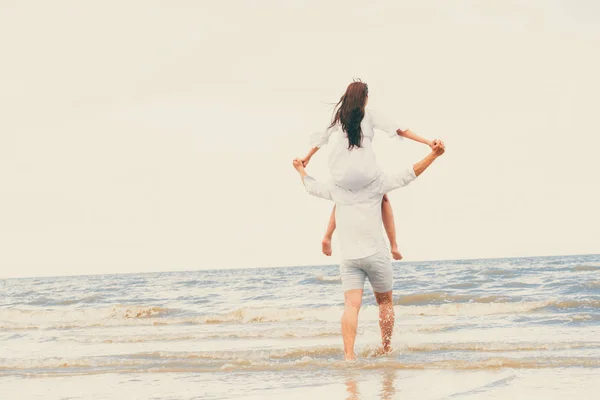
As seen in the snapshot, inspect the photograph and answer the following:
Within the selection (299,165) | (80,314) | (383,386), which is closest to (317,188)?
(299,165)

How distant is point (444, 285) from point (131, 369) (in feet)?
39.1

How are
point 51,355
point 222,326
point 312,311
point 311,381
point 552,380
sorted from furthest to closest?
point 312,311 → point 222,326 → point 51,355 → point 311,381 → point 552,380

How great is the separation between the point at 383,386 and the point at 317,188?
5.21 feet

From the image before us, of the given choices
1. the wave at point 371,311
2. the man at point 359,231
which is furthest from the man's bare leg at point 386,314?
the wave at point 371,311

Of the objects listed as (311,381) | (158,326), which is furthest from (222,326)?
(311,381)

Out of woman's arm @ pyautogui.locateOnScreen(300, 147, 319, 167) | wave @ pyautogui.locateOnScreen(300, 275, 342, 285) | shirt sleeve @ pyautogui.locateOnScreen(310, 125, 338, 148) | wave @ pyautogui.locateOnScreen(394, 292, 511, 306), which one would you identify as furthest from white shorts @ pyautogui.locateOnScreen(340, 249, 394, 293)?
wave @ pyautogui.locateOnScreen(300, 275, 342, 285)

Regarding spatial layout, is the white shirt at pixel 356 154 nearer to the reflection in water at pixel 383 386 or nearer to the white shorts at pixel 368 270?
the white shorts at pixel 368 270

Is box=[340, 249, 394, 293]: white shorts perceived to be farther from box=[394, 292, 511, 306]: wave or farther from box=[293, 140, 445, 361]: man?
box=[394, 292, 511, 306]: wave

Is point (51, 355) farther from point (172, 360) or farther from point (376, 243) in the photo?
point (376, 243)

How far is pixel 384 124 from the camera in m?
5.66

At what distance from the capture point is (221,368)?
6758 mm

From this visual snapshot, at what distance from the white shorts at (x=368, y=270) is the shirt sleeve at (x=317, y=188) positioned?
533 mm

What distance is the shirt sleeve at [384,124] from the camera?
5.59 meters

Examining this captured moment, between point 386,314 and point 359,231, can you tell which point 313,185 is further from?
point 386,314
